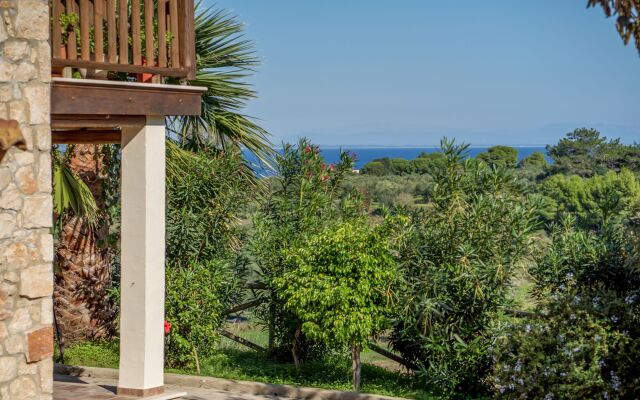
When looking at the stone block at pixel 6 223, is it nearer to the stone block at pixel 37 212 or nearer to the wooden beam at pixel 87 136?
the stone block at pixel 37 212

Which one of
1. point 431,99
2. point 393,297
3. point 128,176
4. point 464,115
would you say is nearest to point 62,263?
point 128,176

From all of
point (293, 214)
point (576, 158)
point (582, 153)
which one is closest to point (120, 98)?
point (293, 214)

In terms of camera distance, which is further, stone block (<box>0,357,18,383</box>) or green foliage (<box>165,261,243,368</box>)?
green foliage (<box>165,261,243,368</box>)

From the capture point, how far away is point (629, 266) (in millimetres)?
8602

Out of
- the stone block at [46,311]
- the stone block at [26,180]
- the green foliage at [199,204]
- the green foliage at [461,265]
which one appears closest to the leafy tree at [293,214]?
the green foliage at [199,204]

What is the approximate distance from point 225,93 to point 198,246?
2.12 m

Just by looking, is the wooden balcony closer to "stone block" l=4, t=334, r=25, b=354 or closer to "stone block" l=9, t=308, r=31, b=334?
"stone block" l=9, t=308, r=31, b=334

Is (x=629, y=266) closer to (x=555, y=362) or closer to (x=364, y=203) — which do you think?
(x=555, y=362)

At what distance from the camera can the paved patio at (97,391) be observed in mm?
8844

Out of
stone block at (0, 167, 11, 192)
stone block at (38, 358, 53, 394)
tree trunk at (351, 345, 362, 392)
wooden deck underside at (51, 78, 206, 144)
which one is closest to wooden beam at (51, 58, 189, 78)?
wooden deck underside at (51, 78, 206, 144)

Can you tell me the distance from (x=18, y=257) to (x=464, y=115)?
9641cm

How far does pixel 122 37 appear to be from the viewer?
802 centimetres

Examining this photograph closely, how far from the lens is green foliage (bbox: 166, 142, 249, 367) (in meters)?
10.7

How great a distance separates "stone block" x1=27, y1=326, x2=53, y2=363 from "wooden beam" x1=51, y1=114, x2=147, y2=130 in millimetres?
1853
